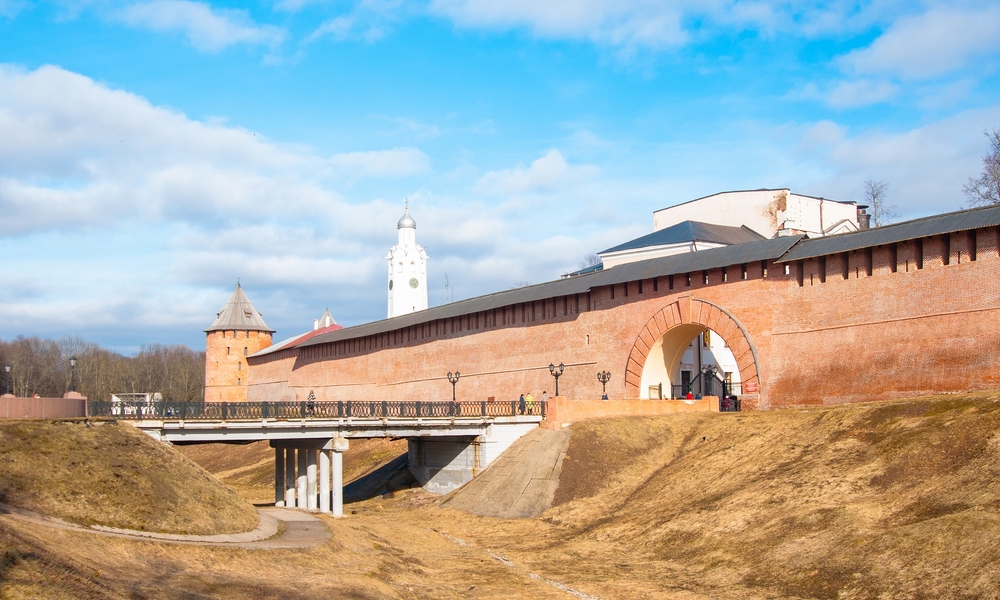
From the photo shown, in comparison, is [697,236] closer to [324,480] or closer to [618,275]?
[618,275]

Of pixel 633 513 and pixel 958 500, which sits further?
pixel 633 513

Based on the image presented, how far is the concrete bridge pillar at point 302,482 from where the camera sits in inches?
1035

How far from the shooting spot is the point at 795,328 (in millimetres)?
28125

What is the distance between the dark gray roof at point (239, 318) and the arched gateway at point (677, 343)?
42.8 m

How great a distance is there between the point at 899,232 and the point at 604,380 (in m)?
10.7

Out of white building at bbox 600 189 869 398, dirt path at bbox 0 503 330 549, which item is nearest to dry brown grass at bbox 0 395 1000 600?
dirt path at bbox 0 503 330 549

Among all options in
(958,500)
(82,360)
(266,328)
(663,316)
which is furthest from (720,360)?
(82,360)

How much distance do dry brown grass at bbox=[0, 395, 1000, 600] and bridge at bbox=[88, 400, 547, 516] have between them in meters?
2.06

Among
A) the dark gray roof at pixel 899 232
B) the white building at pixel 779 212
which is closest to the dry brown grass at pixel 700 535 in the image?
the dark gray roof at pixel 899 232

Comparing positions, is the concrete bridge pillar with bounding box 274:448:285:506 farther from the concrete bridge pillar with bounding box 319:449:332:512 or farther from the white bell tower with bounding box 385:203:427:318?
the white bell tower with bounding box 385:203:427:318

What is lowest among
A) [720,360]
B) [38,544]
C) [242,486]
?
[242,486]

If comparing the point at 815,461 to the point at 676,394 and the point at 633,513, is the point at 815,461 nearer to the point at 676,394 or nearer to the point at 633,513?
the point at 633,513

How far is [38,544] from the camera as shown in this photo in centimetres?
1197

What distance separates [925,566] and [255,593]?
383 inches
